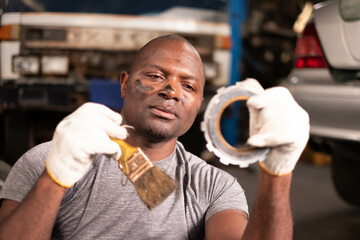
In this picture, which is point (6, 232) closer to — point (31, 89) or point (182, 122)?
point (182, 122)

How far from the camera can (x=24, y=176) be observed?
4.32 feet

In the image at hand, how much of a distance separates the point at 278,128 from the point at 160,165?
22.3 inches

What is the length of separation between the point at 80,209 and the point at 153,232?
0.25 meters

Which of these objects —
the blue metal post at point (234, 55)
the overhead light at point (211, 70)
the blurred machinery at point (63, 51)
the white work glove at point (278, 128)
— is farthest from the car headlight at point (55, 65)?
the white work glove at point (278, 128)

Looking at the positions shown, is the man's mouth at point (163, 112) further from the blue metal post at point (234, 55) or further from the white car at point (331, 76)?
the blue metal post at point (234, 55)

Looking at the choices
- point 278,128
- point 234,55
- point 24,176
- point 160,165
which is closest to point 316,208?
point 234,55

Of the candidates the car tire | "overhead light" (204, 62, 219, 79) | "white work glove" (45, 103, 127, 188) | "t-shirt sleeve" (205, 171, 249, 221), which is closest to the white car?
the car tire

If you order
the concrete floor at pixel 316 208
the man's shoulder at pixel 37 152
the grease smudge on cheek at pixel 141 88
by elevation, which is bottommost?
the concrete floor at pixel 316 208

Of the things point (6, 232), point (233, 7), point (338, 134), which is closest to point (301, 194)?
point (338, 134)

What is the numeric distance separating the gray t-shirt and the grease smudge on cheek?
268 mm

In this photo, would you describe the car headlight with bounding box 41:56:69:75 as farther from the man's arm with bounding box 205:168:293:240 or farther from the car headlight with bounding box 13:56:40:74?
the man's arm with bounding box 205:168:293:240

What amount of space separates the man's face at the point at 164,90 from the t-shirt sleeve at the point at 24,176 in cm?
35

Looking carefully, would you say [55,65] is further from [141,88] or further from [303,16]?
[303,16]

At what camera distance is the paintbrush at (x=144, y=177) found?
3.82 feet
